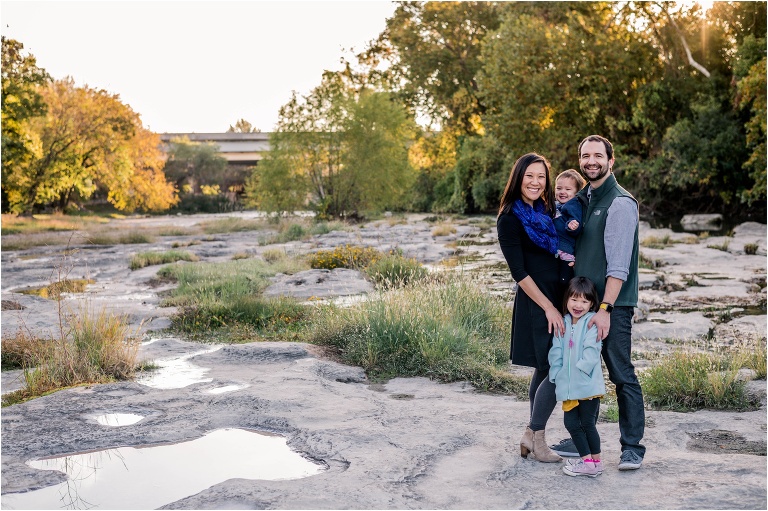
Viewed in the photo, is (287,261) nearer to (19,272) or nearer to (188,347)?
(19,272)

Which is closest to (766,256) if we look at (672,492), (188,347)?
(188,347)

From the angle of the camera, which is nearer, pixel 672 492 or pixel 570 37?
pixel 672 492

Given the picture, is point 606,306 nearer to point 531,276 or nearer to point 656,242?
point 531,276

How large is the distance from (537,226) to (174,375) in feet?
13.8

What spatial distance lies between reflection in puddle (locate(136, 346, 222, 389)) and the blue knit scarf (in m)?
3.70

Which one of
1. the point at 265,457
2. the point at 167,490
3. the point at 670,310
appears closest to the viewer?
the point at 167,490

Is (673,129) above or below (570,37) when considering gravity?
below

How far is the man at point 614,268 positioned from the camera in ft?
15.0

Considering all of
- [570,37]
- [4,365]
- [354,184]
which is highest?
[570,37]

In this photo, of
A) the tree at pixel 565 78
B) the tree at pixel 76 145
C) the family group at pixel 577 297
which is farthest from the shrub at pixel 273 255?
the tree at pixel 76 145

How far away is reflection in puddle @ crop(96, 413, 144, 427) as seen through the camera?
5.99m

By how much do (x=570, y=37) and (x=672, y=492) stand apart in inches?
1068

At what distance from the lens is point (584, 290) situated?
4.58 m

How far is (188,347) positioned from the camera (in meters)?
8.97
